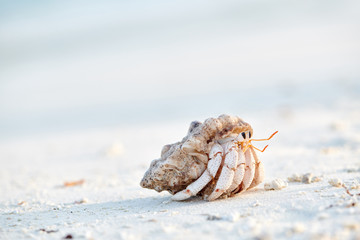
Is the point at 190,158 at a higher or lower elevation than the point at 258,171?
higher

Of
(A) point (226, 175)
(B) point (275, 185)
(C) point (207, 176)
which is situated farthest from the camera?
(B) point (275, 185)

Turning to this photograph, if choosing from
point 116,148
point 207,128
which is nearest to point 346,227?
point 207,128

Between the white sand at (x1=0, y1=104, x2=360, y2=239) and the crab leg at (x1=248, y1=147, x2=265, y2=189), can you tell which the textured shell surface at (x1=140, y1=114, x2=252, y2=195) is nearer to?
the white sand at (x1=0, y1=104, x2=360, y2=239)

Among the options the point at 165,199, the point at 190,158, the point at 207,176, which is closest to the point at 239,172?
the point at 207,176

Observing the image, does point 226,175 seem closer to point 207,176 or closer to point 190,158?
point 207,176

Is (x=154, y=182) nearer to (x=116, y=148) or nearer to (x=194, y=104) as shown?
(x=116, y=148)

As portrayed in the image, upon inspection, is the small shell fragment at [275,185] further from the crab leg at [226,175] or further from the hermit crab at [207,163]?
the crab leg at [226,175]

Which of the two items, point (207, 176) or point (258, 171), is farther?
point (258, 171)
